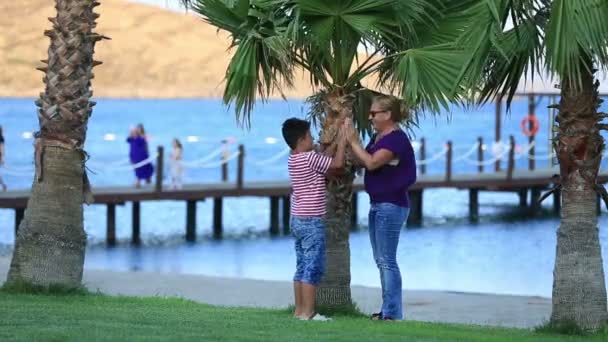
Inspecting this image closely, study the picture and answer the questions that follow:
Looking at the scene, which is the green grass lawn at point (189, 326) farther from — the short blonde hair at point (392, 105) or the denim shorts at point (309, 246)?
the short blonde hair at point (392, 105)

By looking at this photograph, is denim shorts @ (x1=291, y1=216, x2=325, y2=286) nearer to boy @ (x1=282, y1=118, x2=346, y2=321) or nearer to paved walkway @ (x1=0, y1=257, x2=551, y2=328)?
boy @ (x1=282, y1=118, x2=346, y2=321)

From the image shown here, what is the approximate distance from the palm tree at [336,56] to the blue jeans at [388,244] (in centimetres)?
100

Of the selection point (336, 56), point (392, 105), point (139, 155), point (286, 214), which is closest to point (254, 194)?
point (286, 214)

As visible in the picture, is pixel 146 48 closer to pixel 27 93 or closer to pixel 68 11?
pixel 27 93

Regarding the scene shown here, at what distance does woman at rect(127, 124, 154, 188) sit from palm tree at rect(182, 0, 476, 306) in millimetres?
19065

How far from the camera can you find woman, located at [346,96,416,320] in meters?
10.3

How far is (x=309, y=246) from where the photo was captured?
10.3m

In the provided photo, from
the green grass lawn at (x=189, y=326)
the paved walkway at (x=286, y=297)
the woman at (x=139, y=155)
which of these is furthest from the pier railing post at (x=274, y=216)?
the green grass lawn at (x=189, y=326)

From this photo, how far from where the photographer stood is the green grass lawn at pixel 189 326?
28.5 feet

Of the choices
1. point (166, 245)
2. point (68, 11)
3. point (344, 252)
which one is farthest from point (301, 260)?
point (166, 245)

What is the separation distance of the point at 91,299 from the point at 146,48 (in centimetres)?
16180

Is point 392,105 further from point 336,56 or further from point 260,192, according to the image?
point 260,192

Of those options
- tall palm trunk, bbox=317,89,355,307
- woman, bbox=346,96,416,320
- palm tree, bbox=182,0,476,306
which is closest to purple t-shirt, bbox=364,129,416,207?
woman, bbox=346,96,416,320

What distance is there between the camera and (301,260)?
10.4m
